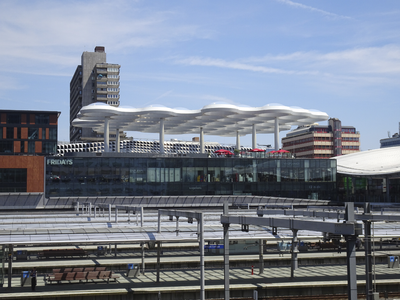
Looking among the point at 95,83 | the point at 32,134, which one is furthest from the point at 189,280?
the point at 95,83

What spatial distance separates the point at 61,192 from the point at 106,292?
4650 centimetres

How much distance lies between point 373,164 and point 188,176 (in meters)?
33.3

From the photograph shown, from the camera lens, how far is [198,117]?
8925 cm

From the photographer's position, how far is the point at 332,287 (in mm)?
30406

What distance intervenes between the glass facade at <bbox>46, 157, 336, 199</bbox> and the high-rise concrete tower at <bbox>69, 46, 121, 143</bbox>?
103 m

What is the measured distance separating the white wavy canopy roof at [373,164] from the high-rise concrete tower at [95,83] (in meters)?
104

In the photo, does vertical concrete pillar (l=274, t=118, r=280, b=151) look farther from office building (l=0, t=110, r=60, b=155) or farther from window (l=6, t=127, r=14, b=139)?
window (l=6, t=127, r=14, b=139)

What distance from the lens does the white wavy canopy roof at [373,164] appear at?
8169cm

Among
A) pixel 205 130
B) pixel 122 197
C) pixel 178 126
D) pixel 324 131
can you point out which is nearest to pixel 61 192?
pixel 122 197

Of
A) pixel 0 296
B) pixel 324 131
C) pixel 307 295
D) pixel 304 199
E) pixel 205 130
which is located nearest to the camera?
pixel 0 296

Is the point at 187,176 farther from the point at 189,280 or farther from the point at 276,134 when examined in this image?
the point at 189,280

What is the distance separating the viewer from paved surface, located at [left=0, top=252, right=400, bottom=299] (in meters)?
28.4

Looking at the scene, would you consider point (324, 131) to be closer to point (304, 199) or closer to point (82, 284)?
point (304, 199)

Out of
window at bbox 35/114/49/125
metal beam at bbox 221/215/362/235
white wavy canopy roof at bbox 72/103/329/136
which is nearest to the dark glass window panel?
window at bbox 35/114/49/125
